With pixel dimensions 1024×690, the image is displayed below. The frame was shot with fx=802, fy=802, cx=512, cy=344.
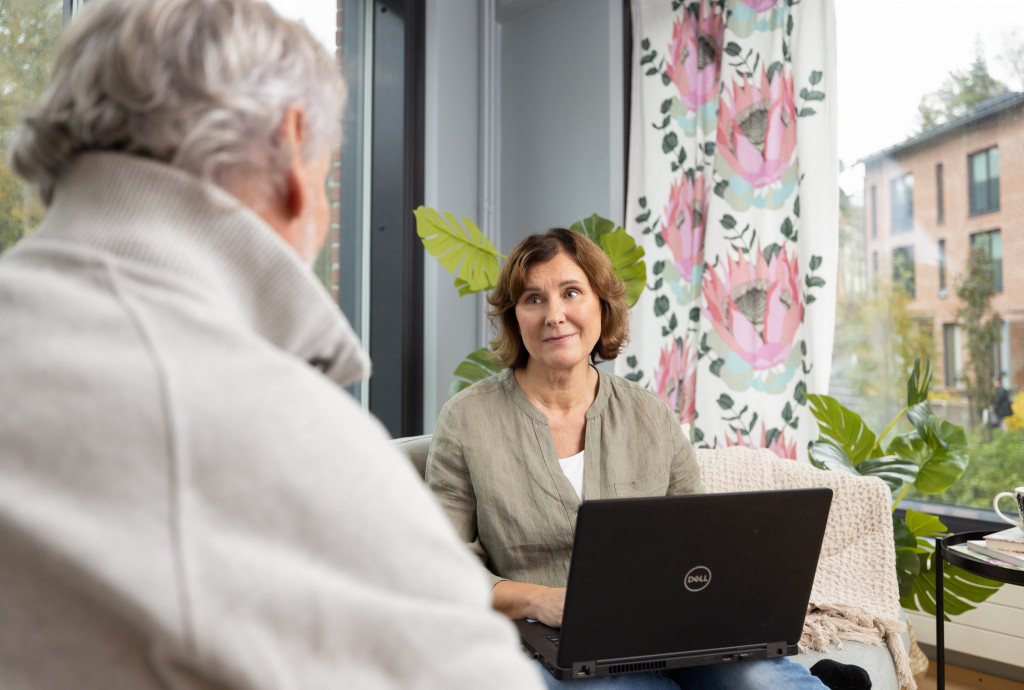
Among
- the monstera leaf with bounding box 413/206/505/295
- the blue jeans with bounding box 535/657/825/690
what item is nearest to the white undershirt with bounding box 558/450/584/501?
the blue jeans with bounding box 535/657/825/690

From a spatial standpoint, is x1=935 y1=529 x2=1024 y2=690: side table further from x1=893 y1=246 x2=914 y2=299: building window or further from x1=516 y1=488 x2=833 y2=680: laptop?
x1=893 y1=246 x2=914 y2=299: building window

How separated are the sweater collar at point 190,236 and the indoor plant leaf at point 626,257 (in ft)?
6.20

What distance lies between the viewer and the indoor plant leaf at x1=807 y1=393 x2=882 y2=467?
7.05ft

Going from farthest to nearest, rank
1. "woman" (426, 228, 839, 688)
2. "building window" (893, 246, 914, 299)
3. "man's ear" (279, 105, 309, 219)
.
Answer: "building window" (893, 246, 914, 299) → "woman" (426, 228, 839, 688) → "man's ear" (279, 105, 309, 219)

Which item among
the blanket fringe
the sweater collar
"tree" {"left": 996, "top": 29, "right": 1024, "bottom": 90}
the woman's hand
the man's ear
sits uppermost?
"tree" {"left": 996, "top": 29, "right": 1024, "bottom": 90}

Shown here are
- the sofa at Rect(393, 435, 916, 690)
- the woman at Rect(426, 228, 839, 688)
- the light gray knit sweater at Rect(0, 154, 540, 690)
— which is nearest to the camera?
the light gray knit sweater at Rect(0, 154, 540, 690)

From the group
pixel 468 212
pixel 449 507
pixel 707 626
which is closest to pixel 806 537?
pixel 707 626

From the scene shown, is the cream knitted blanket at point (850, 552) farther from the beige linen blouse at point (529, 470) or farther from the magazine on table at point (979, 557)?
the beige linen blouse at point (529, 470)

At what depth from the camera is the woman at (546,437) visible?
1551 millimetres

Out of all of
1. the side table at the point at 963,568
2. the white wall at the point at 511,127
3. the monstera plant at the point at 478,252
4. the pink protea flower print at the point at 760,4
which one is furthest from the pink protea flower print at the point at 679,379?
the pink protea flower print at the point at 760,4

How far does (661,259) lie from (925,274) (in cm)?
82

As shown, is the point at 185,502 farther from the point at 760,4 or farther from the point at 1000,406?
the point at 760,4

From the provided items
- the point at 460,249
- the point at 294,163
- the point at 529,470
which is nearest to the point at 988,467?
the point at 529,470

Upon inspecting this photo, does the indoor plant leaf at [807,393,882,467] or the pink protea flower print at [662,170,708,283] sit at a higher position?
the pink protea flower print at [662,170,708,283]
